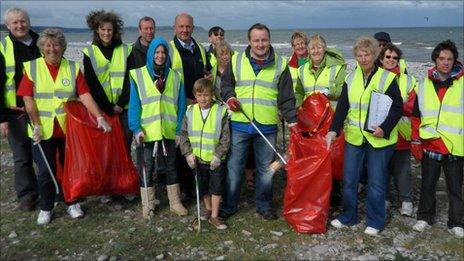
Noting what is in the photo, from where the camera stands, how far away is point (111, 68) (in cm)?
552

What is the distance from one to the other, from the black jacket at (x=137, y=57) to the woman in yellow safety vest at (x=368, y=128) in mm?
2637

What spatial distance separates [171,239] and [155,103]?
5.20ft

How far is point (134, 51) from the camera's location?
580 cm

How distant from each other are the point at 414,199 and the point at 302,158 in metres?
2.09

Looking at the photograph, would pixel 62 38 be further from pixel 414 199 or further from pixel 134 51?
pixel 414 199

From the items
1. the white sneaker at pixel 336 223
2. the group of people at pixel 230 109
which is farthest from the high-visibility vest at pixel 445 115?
the white sneaker at pixel 336 223

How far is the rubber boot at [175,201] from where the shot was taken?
5488mm

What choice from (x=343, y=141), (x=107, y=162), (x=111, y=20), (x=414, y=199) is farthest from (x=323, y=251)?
(x=111, y=20)

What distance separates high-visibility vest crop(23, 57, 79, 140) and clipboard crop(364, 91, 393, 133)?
3455 millimetres

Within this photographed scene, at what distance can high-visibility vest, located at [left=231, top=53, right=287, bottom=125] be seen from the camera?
487 centimetres

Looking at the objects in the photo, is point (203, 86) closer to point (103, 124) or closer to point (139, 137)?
point (139, 137)

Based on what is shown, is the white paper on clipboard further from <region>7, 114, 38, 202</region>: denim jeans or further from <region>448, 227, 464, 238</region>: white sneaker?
<region>7, 114, 38, 202</region>: denim jeans

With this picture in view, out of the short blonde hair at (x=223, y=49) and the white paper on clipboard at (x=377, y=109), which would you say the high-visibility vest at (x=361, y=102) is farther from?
the short blonde hair at (x=223, y=49)

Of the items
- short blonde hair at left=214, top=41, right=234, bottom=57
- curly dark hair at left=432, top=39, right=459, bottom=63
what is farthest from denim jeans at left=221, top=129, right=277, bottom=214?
curly dark hair at left=432, top=39, right=459, bottom=63
